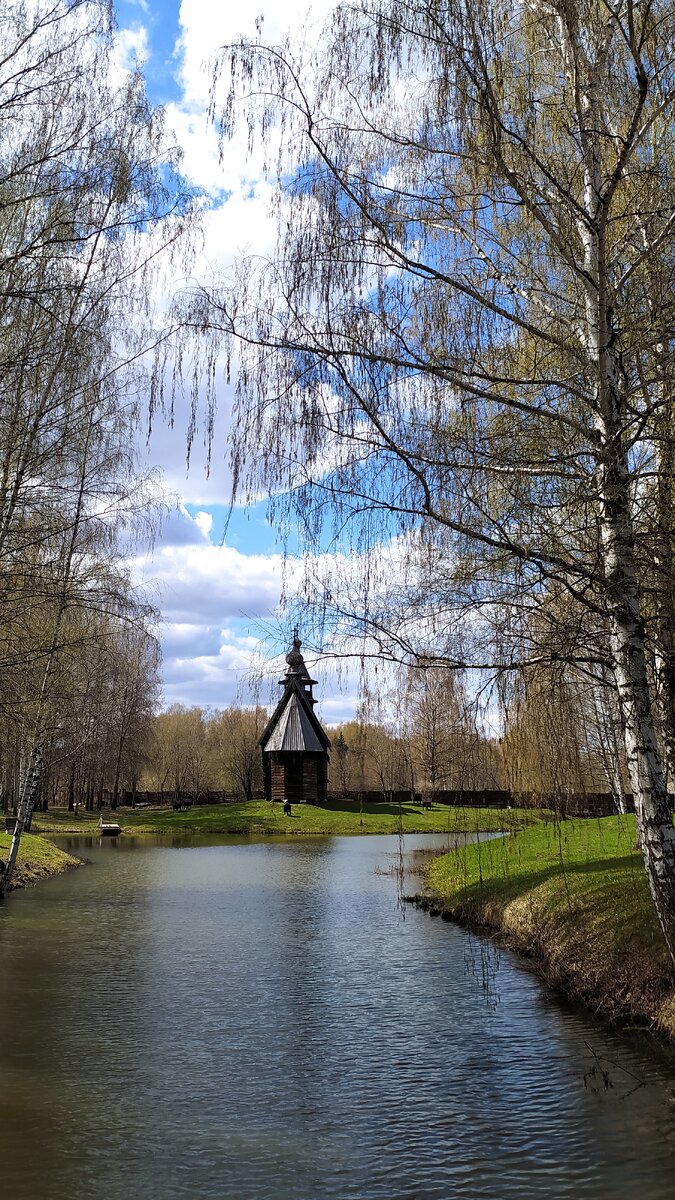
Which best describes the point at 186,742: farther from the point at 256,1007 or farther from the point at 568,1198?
the point at 568,1198

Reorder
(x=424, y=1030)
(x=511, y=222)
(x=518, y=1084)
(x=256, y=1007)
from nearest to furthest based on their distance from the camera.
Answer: (x=518, y=1084)
(x=511, y=222)
(x=424, y=1030)
(x=256, y=1007)

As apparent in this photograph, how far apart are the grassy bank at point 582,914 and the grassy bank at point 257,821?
91.3 feet

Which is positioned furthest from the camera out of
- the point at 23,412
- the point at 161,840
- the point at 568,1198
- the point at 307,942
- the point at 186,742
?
the point at 186,742

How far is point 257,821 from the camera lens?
52.6 meters

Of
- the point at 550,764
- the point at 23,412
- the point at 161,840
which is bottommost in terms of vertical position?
the point at 161,840

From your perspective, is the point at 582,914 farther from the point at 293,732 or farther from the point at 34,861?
the point at 293,732

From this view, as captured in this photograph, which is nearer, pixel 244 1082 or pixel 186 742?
pixel 244 1082

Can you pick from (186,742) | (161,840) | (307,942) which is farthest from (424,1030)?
A: (186,742)

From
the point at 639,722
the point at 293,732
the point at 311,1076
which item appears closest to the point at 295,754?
the point at 293,732

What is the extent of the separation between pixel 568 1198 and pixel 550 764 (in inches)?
203

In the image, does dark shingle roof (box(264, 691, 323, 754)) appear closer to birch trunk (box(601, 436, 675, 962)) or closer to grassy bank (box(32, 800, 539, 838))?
grassy bank (box(32, 800, 539, 838))

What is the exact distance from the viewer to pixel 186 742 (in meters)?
82.4

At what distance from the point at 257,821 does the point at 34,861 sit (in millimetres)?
27402

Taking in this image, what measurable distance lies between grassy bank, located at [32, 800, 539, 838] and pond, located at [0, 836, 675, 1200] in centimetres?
3468
